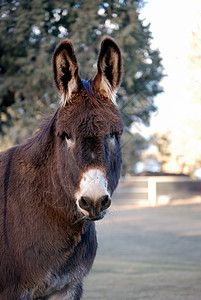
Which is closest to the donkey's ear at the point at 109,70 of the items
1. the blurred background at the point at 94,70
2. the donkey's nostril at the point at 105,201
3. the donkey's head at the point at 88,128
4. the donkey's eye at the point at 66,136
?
the donkey's head at the point at 88,128

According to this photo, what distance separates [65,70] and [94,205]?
118cm

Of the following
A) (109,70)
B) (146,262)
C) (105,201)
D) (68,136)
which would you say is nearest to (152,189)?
(146,262)

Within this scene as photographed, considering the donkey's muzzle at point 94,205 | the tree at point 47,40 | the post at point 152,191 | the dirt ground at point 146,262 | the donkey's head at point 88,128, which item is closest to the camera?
the donkey's muzzle at point 94,205

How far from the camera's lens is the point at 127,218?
27.2 metres

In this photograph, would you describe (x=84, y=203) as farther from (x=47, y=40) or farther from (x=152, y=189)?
(x=152, y=189)

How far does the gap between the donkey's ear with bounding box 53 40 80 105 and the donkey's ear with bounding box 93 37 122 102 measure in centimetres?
19

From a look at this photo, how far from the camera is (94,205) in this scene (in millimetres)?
3557

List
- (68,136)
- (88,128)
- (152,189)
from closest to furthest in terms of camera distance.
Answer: (88,128), (68,136), (152,189)

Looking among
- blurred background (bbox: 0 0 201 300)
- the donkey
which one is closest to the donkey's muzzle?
the donkey

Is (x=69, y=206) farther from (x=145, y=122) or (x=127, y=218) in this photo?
(x=127, y=218)

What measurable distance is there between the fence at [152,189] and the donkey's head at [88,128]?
111 feet

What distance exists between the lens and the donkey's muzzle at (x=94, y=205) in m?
3.55

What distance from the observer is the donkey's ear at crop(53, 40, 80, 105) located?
411 centimetres

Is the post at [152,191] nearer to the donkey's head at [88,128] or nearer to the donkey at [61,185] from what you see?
the donkey at [61,185]
